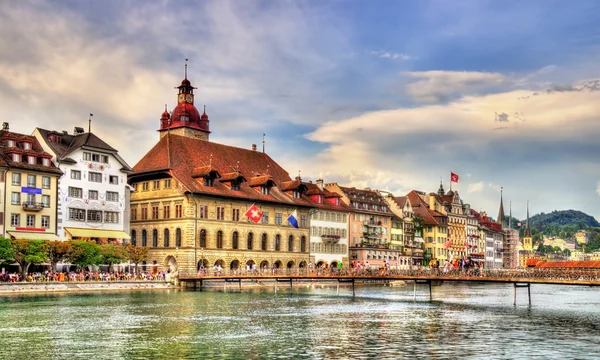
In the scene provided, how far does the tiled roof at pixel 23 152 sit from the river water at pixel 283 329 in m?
18.5

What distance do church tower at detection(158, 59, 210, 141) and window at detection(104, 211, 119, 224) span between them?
52747mm

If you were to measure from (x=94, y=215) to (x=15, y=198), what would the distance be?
431 inches

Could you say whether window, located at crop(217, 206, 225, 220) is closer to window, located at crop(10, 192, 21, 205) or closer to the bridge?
the bridge

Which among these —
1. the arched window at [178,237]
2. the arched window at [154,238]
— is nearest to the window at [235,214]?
the arched window at [178,237]

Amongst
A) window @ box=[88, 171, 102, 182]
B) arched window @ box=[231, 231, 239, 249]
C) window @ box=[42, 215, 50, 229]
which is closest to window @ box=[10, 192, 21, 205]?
window @ box=[42, 215, 50, 229]

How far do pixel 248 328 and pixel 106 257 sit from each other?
43.4 meters

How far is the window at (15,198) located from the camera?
85.7m

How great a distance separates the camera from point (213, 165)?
111 meters

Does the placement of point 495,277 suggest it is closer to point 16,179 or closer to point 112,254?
point 112,254

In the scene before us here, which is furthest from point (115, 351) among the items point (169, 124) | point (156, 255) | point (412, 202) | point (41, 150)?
point (412, 202)

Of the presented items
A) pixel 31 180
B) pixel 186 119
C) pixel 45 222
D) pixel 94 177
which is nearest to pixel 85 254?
pixel 45 222

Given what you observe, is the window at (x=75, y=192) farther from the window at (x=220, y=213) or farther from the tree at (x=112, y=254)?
the window at (x=220, y=213)

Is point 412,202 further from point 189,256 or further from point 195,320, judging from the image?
point 195,320

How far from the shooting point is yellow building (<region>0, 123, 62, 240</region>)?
85.3 meters
